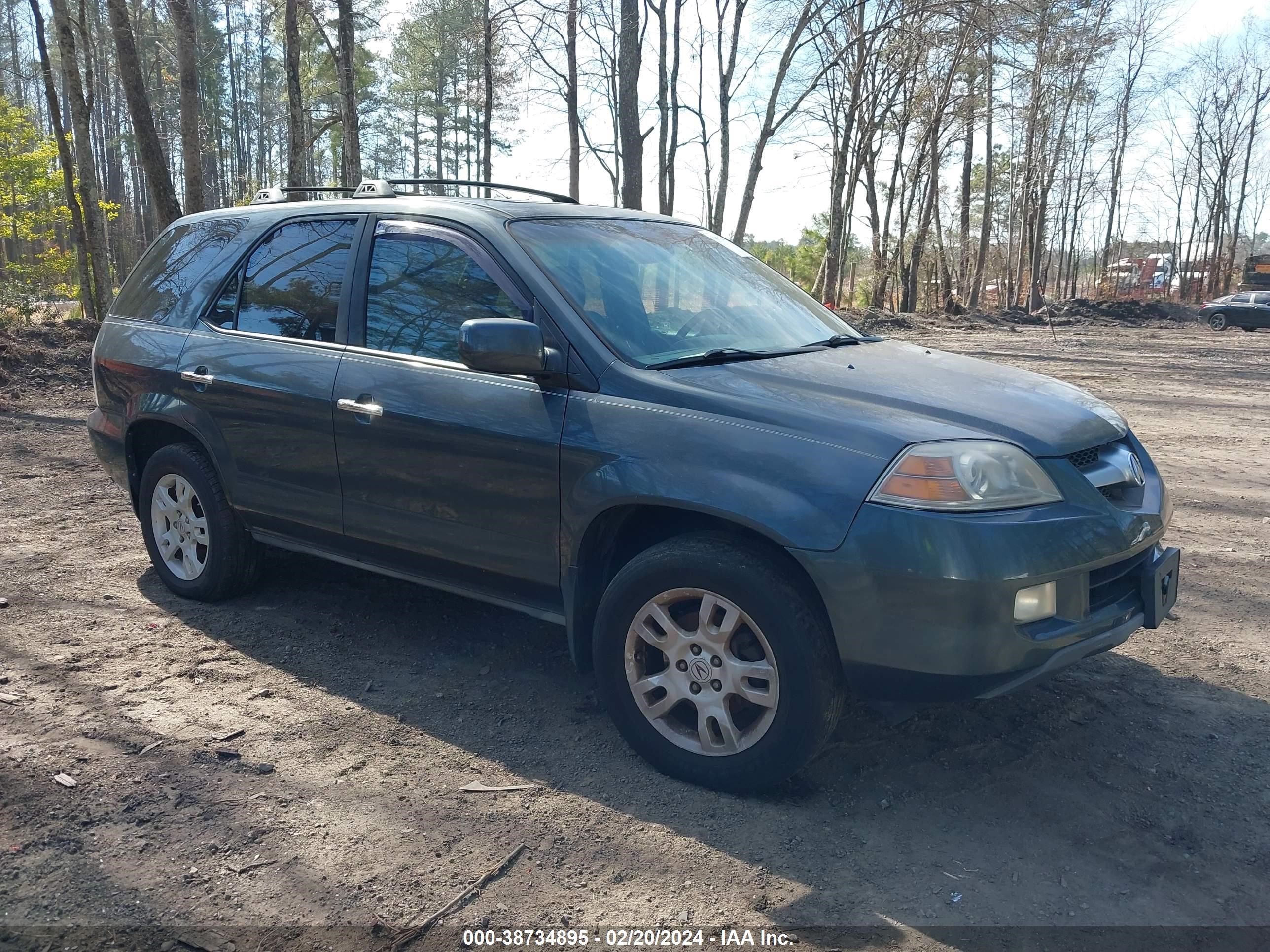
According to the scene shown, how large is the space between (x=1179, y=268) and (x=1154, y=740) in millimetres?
59173

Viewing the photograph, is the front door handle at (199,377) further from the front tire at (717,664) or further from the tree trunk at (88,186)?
the tree trunk at (88,186)

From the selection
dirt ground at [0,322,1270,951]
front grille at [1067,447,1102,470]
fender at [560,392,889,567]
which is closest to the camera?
dirt ground at [0,322,1270,951]

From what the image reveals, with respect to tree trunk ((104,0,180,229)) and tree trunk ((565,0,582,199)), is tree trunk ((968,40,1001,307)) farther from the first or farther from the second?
tree trunk ((104,0,180,229))

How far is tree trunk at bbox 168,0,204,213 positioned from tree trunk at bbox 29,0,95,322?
2.03 metres

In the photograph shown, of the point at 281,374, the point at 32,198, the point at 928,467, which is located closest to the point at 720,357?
the point at 928,467

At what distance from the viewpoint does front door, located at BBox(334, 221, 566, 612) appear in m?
3.40

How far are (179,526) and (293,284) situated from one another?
1.37 metres

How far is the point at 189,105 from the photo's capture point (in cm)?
1404

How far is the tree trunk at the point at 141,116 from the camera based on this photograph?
13172 mm

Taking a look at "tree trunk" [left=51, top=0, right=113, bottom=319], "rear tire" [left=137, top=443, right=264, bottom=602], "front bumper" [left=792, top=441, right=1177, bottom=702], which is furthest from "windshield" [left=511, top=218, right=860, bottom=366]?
"tree trunk" [left=51, top=0, right=113, bottom=319]

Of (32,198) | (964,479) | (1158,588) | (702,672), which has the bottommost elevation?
(702,672)

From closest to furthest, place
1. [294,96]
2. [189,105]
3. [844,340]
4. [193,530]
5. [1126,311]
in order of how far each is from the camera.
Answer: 1. [844,340]
2. [193,530]
3. [189,105]
4. [294,96]
5. [1126,311]

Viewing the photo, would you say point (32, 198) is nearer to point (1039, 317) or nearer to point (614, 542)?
point (614, 542)

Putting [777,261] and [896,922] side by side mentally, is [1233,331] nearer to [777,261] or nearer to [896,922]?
[777,261]
